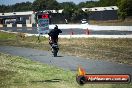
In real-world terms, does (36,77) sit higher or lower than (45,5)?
higher

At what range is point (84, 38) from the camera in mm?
39938

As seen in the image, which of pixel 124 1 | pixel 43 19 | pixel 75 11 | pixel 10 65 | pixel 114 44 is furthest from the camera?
pixel 75 11

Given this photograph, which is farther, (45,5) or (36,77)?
(45,5)

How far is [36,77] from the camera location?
621 inches

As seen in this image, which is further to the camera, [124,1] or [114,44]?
[124,1]

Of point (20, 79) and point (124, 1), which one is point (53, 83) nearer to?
point (20, 79)

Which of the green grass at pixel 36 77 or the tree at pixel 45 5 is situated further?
the tree at pixel 45 5

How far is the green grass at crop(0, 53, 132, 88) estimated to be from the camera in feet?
45.1

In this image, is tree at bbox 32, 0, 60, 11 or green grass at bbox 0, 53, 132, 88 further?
tree at bbox 32, 0, 60, 11

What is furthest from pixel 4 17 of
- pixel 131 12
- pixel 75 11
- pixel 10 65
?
pixel 10 65

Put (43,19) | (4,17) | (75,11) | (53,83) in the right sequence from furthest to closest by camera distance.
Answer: (4,17) < (75,11) < (43,19) < (53,83)

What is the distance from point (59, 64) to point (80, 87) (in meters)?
7.19

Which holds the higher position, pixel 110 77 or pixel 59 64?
pixel 110 77

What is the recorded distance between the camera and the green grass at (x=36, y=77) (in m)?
13.7
